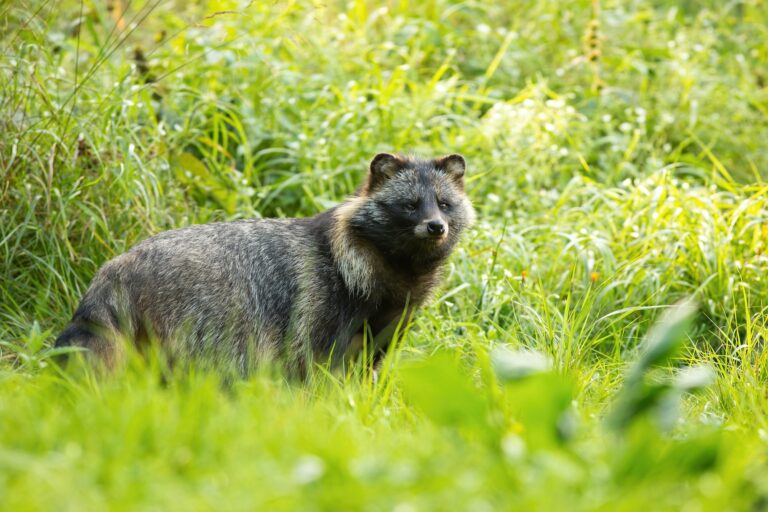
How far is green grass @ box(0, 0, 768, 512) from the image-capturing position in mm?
2447

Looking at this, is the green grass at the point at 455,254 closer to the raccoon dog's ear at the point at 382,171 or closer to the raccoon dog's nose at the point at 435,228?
the raccoon dog's nose at the point at 435,228

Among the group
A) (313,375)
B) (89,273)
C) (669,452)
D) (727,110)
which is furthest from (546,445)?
A: (727,110)

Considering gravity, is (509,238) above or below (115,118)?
below

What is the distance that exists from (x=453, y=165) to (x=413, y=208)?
44 cm

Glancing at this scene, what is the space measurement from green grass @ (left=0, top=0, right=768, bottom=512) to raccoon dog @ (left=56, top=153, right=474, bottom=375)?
0.22 m

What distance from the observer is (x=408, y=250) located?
4805 millimetres

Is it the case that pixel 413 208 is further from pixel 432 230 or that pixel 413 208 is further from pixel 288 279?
pixel 288 279

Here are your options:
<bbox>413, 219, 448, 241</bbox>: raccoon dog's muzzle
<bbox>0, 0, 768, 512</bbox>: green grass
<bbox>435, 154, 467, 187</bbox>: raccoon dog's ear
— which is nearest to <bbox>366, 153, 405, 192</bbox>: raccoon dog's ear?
<bbox>435, 154, 467, 187</bbox>: raccoon dog's ear

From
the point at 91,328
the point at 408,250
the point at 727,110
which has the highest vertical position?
the point at 91,328

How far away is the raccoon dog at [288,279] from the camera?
424 centimetres

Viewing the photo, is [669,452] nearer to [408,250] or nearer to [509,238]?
[408,250]

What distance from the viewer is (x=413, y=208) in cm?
491

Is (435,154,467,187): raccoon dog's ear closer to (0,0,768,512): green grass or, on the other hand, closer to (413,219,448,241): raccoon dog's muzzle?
(413,219,448,241): raccoon dog's muzzle

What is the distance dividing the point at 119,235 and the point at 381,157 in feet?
5.19
